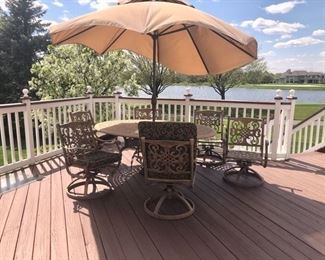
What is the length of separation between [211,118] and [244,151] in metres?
0.88

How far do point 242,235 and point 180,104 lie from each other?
3354 millimetres

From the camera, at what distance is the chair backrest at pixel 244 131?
14.0ft

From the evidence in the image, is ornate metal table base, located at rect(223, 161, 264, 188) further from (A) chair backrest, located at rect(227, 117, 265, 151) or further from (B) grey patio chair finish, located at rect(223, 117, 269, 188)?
(A) chair backrest, located at rect(227, 117, 265, 151)

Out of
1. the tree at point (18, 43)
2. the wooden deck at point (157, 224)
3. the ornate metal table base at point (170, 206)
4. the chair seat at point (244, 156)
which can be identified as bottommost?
the wooden deck at point (157, 224)

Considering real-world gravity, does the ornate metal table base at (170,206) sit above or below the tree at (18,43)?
below

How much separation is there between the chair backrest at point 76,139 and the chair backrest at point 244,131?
207 centimetres

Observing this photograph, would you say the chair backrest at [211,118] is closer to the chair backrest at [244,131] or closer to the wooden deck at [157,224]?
the chair backrest at [244,131]

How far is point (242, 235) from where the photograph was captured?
8.86ft

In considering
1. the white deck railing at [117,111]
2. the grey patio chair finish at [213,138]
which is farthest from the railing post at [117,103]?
the grey patio chair finish at [213,138]

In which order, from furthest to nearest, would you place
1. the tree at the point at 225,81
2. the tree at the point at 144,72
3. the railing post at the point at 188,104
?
the tree at the point at 225,81 < the tree at the point at 144,72 < the railing post at the point at 188,104

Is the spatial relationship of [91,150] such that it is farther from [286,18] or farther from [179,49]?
[286,18]

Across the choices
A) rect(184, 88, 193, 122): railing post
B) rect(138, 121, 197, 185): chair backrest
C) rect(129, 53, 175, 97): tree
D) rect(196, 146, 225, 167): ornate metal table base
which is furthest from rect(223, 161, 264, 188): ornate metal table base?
rect(129, 53, 175, 97): tree

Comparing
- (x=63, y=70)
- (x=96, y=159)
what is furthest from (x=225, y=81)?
(x=96, y=159)

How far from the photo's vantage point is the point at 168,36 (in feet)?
14.9
